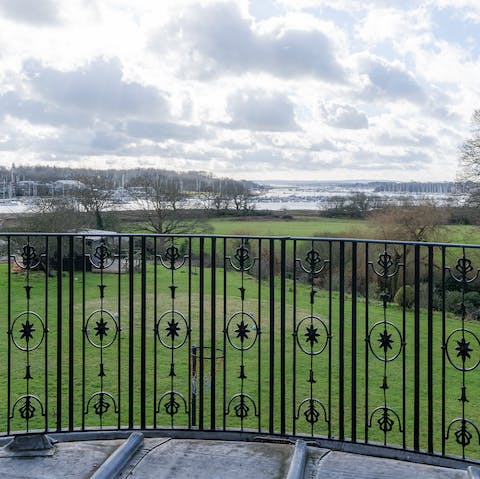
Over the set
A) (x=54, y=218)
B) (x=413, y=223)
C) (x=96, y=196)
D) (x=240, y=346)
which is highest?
(x=96, y=196)

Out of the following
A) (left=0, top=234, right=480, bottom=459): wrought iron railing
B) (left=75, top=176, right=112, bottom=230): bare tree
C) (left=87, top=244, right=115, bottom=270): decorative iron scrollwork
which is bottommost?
(left=0, top=234, right=480, bottom=459): wrought iron railing

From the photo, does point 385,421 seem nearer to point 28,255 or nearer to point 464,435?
point 464,435

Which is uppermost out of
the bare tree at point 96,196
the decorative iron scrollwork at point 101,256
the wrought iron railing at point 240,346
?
the bare tree at point 96,196

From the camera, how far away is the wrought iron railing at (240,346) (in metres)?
3.07

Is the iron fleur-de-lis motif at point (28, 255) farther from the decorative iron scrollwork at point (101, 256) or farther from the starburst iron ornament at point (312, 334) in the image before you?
the starburst iron ornament at point (312, 334)

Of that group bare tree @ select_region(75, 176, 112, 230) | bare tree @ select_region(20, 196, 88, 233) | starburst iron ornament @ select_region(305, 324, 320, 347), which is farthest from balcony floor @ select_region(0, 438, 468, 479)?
bare tree @ select_region(75, 176, 112, 230)

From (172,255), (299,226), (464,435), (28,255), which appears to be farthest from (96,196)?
(464,435)

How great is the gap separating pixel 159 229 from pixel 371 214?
949 cm

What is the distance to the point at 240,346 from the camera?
389cm

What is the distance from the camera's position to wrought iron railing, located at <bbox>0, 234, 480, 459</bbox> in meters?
3.07

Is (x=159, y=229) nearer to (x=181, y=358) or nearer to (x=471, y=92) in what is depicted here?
(x=181, y=358)

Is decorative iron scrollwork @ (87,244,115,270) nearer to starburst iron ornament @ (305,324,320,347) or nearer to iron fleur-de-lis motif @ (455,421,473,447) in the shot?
starburst iron ornament @ (305,324,320,347)

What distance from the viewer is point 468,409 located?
52.2 ft

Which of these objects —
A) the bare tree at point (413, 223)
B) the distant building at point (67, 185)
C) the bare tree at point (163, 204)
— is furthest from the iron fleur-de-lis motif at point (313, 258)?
the bare tree at point (163, 204)
